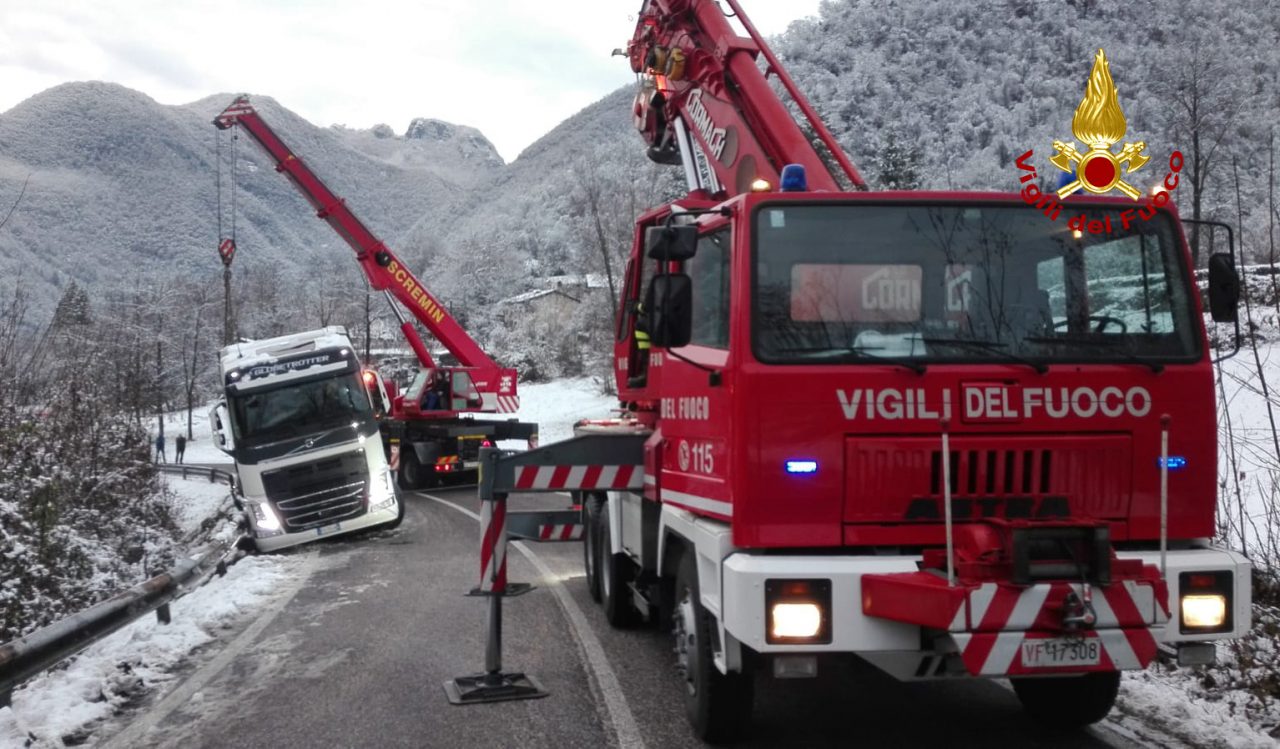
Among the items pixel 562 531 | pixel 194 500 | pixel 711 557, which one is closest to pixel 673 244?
pixel 711 557

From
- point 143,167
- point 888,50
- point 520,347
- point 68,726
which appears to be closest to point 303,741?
point 68,726

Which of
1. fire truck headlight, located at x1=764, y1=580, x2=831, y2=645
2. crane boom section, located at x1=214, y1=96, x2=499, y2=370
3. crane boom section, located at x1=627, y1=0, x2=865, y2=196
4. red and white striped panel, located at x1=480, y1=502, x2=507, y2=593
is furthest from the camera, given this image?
crane boom section, located at x1=214, y1=96, x2=499, y2=370

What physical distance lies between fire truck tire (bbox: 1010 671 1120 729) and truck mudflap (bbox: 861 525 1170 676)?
1.04 m

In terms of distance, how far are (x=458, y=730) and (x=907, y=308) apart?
313 centimetres

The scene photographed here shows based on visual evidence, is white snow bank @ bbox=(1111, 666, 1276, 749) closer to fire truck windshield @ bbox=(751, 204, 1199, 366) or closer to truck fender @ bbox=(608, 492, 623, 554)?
fire truck windshield @ bbox=(751, 204, 1199, 366)

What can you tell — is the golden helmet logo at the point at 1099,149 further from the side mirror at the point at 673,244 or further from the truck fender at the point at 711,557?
the truck fender at the point at 711,557

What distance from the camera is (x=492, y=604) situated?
6750 millimetres

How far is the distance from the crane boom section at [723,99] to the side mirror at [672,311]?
2456mm

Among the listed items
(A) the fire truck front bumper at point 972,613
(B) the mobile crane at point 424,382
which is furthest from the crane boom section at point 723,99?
(B) the mobile crane at point 424,382

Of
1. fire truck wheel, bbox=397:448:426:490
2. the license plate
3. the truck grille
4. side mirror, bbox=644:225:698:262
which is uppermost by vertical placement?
side mirror, bbox=644:225:698:262

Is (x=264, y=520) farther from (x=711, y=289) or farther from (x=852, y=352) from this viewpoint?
(x=852, y=352)

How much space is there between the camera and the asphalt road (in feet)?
18.1

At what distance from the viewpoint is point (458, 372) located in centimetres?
2352

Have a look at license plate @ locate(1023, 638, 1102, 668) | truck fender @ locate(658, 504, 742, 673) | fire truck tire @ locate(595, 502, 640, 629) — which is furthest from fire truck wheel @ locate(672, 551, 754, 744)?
fire truck tire @ locate(595, 502, 640, 629)
